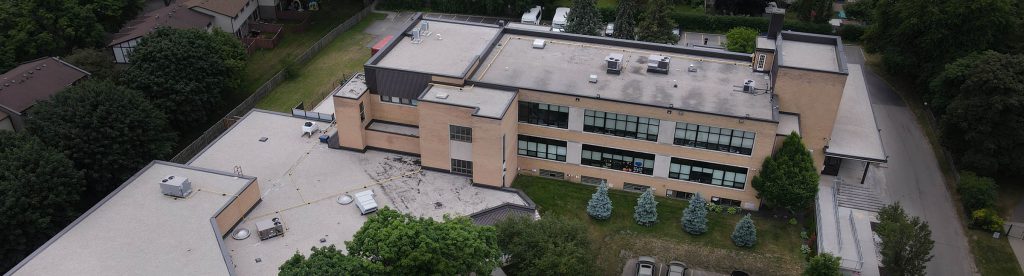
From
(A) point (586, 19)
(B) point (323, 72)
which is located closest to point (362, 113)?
→ (B) point (323, 72)

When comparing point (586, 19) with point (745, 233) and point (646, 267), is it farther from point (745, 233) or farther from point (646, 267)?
point (646, 267)

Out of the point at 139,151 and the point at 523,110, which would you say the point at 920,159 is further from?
the point at 139,151

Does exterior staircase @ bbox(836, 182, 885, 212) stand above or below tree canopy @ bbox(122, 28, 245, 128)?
below

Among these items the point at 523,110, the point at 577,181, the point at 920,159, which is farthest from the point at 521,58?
the point at 920,159

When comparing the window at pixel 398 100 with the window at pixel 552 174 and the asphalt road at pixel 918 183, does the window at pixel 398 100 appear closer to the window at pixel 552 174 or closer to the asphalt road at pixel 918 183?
the window at pixel 552 174

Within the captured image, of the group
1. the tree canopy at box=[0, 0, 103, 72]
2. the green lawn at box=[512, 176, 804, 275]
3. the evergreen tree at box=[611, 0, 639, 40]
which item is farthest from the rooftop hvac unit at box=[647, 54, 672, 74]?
the tree canopy at box=[0, 0, 103, 72]

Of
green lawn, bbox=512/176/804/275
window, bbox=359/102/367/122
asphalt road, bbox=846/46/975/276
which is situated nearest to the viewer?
green lawn, bbox=512/176/804/275

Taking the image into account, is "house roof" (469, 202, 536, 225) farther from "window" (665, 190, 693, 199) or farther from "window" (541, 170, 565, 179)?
"window" (665, 190, 693, 199)
